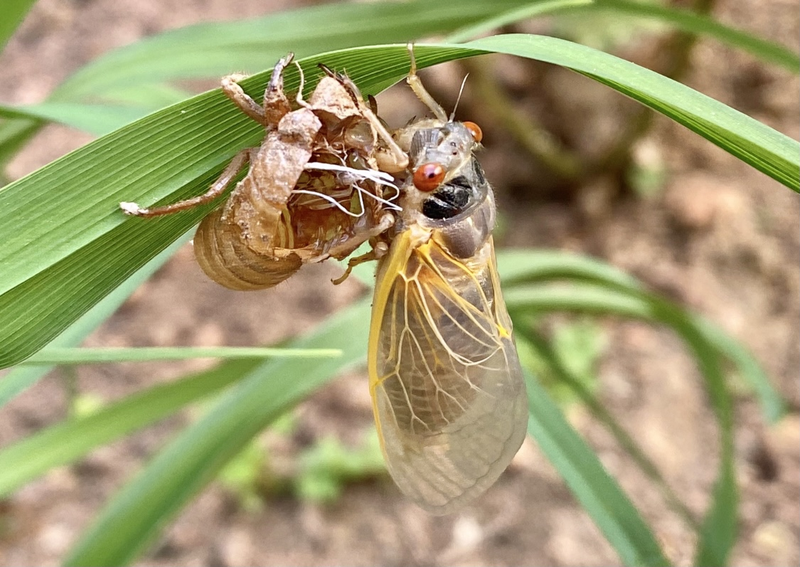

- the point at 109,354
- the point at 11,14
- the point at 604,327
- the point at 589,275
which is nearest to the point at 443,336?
the point at 109,354

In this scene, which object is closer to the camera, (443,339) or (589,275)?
(443,339)

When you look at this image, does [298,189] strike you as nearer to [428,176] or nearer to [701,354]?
[428,176]

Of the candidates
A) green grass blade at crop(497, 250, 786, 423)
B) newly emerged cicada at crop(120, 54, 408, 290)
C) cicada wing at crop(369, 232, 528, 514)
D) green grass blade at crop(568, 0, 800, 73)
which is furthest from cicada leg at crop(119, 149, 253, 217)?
green grass blade at crop(497, 250, 786, 423)

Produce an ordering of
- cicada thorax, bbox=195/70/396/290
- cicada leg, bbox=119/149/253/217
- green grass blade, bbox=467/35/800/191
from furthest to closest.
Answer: cicada thorax, bbox=195/70/396/290 < cicada leg, bbox=119/149/253/217 < green grass blade, bbox=467/35/800/191

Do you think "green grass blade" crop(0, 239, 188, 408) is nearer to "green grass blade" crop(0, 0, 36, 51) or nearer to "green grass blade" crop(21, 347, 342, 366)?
"green grass blade" crop(21, 347, 342, 366)

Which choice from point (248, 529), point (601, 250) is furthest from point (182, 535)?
point (601, 250)

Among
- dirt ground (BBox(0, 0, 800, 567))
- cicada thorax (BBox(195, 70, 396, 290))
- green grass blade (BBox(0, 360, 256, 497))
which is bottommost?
dirt ground (BBox(0, 0, 800, 567))

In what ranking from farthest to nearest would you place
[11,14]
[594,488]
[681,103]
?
[594,488] < [11,14] < [681,103]
